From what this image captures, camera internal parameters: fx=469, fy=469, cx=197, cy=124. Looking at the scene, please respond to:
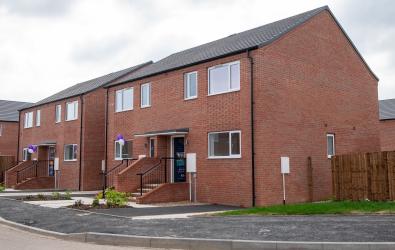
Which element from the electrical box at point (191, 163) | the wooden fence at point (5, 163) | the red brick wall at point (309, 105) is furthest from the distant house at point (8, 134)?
the red brick wall at point (309, 105)

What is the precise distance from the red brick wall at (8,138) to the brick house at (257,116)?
2493 cm

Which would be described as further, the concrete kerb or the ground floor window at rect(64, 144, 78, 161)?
the ground floor window at rect(64, 144, 78, 161)

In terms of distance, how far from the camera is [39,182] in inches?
1168

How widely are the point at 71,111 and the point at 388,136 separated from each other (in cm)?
2559

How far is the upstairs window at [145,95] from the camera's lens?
23.0 m

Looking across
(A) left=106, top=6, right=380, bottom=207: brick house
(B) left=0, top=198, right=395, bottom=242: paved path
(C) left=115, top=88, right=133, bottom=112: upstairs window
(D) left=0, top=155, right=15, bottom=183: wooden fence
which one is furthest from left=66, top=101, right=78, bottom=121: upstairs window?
(B) left=0, top=198, right=395, bottom=242: paved path

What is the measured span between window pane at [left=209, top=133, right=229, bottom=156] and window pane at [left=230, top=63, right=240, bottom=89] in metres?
1.93

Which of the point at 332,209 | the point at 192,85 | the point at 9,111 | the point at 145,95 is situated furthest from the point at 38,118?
the point at 332,209

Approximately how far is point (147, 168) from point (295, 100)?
7.10 metres

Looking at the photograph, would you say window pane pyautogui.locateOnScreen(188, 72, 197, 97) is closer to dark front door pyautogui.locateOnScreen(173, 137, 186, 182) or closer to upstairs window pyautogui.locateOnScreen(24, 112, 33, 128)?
dark front door pyautogui.locateOnScreen(173, 137, 186, 182)

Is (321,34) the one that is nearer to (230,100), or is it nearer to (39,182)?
(230,100)

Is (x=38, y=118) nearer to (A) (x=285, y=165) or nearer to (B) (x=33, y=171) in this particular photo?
(B) (x=33, y=171)

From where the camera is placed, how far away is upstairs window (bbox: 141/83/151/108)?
23.0 m

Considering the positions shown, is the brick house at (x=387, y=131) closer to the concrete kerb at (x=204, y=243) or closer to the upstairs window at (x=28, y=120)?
the upstairs window at (x=28, y=120)
